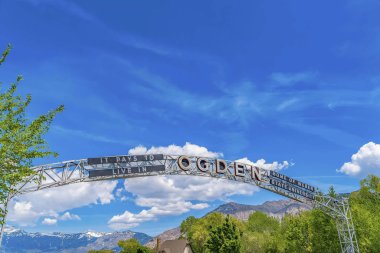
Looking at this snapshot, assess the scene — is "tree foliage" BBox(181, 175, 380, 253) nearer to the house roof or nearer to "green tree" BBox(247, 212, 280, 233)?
"green tree" BBox(247, 212, 280, 233)

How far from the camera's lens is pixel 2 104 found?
56.0ft

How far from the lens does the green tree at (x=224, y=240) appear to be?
4825 cm

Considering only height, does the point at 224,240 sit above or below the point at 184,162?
below

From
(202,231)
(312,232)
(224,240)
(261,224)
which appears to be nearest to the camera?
(312,232)

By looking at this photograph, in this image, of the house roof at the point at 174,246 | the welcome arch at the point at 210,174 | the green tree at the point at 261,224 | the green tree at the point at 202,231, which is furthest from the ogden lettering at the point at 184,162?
the green tree at the point at 261,224

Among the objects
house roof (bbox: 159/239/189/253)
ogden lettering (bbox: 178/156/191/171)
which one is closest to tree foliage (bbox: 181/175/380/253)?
house roof (bbox: 159/239/189/253)

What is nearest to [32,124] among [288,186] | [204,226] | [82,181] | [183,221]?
[82,181]

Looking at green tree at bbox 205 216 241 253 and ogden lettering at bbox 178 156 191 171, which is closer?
ogden lettering at bbox 178 156 191 171

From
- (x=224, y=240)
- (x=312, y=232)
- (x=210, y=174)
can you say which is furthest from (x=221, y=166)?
(x=224, y=240)

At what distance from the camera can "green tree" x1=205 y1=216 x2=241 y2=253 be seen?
48250 mm

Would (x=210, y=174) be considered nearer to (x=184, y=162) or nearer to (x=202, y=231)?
(x=184, y=162)

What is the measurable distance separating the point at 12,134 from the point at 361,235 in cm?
3538

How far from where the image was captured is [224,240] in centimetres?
4878

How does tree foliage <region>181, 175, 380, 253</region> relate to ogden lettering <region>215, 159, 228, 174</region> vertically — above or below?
below
